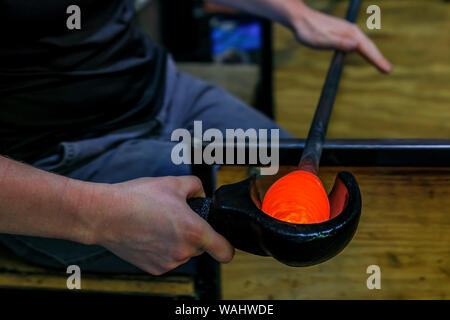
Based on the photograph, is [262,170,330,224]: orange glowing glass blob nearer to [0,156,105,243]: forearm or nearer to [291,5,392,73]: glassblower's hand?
[0,156,105,243]: forearm

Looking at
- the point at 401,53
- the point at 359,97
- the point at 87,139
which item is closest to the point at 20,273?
the point at 87,139

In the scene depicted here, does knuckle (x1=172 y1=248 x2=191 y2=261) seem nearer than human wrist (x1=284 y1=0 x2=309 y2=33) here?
Yes

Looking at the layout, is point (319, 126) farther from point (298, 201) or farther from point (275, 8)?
point (275, 8)

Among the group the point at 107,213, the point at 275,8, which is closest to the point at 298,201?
the point at 107,213

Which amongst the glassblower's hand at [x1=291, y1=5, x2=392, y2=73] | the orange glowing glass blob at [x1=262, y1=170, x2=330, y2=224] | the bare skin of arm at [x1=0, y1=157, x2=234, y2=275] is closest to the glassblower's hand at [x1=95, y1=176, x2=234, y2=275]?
the bare skin of arm at [x1=0, y1=157, x2=234, y2=275]

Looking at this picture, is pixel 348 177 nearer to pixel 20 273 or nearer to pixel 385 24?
pixel 20 273

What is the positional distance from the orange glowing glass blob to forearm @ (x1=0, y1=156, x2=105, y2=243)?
0.24 meters

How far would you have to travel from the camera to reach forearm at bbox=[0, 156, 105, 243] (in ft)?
1.96

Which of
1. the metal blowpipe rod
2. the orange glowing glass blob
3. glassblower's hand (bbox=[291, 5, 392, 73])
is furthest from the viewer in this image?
glassblower's hand (bbox=[291, 5, 392, 73])

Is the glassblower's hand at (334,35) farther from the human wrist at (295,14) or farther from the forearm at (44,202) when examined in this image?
the forearm at (44,202)

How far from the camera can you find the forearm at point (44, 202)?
0.60 metres

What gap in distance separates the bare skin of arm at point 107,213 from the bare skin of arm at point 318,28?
642 millimetres

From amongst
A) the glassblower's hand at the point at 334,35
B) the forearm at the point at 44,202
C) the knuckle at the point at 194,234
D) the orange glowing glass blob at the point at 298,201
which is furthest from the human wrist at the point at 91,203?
the glassblower's hand at the point at 334,35

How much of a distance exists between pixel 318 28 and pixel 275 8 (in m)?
0.14
